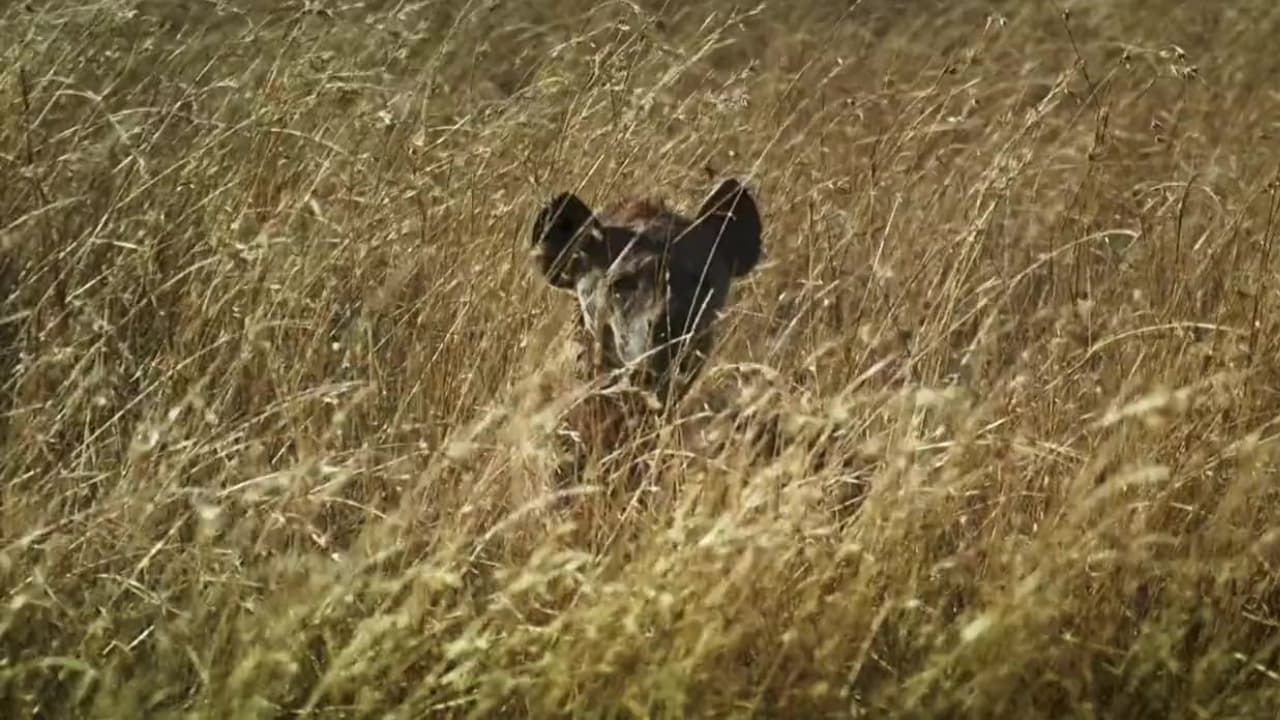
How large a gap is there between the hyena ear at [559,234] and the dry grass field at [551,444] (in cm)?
22

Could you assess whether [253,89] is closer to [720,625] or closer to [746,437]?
[746,437]

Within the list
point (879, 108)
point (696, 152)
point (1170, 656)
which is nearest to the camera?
point (1170, 656)

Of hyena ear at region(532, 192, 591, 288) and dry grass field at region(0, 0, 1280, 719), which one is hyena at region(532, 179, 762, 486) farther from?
dry grass field at region(0, 0, 1280, 719)

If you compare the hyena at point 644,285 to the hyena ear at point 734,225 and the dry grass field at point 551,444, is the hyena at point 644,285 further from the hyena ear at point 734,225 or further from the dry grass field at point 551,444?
the dry grass field at point 551,444

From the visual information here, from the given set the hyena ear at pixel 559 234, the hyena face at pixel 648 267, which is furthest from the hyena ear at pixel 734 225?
the hyena ear at pixel 559 234

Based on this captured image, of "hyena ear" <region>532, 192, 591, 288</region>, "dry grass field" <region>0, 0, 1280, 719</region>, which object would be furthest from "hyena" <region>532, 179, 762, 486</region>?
"dry grass field" <region>0, 0, 1280, 719</region>

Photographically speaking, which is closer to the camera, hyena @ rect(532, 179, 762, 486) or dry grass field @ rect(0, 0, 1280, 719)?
dry grass field @ rect(0, 0, 1280, 719)

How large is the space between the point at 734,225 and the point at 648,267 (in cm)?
49

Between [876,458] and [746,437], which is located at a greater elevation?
[746,437]

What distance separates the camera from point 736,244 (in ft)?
17.8

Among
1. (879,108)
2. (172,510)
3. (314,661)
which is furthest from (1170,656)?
(879,108)

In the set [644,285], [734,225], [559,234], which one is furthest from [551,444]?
[734,225]

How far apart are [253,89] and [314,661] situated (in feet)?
11.9

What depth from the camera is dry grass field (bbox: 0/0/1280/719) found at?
366cm
